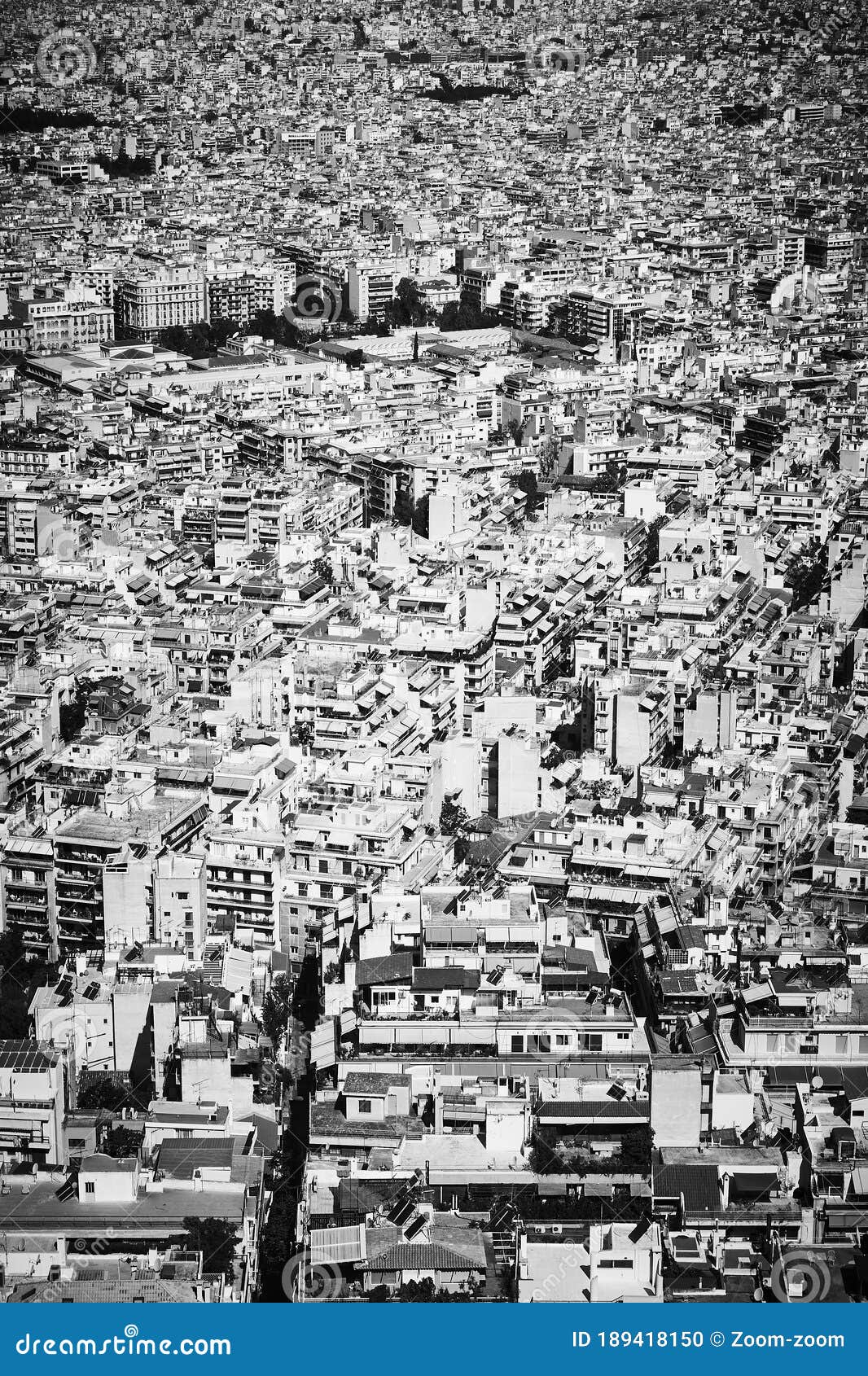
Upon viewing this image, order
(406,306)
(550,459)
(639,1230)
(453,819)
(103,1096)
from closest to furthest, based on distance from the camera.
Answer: (639,1230), (103,1096), (453,819), (550,459), (406,306)

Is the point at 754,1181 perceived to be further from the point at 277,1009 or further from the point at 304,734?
the point at 304,734

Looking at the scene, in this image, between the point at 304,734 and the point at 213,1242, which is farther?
the point at 304,734

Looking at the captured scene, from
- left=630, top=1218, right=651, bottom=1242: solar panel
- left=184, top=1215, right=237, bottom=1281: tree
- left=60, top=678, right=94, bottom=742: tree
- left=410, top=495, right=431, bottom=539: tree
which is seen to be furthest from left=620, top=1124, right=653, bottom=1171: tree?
left=410, top=495, right=431, bottom=539: tree

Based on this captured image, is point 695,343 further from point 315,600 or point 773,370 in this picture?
point 315,600

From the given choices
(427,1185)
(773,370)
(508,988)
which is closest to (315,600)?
(508,988)

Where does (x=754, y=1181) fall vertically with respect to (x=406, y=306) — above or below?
below

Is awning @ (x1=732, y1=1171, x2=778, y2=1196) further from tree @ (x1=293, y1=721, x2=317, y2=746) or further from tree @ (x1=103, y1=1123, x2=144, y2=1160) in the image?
tree @ (x1=293, y1=721, x2=317, y2=746)

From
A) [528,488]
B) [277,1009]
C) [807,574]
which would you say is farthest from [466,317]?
[277,1009]
